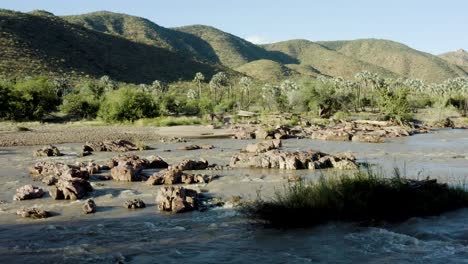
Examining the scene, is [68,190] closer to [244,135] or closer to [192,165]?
[192,165]

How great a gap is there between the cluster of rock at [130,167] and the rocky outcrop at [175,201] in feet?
17.8

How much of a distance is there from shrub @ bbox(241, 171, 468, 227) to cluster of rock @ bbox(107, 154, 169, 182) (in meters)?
8.23

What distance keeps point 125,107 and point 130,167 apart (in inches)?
1890

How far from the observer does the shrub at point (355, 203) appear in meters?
11.1

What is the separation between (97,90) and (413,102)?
A: 6161 cm

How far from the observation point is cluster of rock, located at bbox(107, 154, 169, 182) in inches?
744

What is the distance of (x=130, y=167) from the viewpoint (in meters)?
19.5

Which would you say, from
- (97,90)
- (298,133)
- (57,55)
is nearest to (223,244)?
(298,133)

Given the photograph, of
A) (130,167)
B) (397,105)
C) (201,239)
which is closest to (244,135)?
(397,105)

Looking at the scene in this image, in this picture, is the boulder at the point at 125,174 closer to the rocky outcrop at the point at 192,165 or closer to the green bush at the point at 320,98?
the rocky outcrop at the point at 192,165

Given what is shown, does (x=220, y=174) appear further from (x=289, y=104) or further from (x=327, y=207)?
(x=289, y=104)

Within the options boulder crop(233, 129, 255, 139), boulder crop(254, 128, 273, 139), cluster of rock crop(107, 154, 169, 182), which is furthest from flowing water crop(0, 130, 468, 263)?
boulder crop(254, 128, 273, 139)

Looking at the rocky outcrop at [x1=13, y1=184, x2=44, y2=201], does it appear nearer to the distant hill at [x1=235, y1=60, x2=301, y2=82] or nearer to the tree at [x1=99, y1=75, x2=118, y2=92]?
the tree at [x1=99, y1=75, x2=118, y2=92]

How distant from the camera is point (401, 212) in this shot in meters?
11.8
